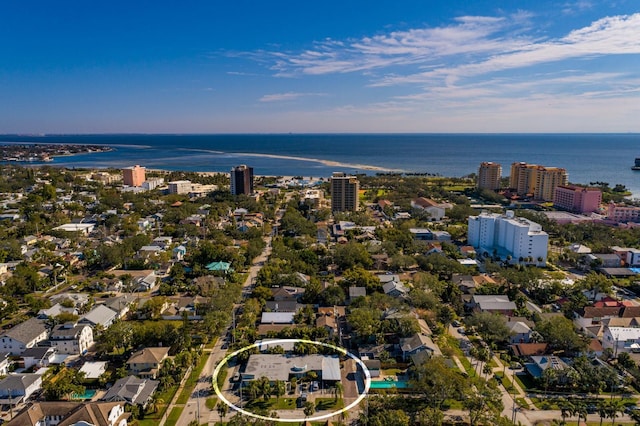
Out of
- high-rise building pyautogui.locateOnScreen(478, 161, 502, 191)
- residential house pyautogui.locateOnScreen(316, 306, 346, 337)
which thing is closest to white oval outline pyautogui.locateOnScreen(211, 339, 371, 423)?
residential house pyautogui.locateOnScreen(316, 306, 346, 337)

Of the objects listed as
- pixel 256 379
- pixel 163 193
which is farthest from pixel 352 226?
pixel 163 193

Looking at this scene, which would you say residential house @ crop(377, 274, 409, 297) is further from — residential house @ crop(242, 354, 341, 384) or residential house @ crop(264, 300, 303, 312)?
residential house @ crop(242, 354, 341, 384)

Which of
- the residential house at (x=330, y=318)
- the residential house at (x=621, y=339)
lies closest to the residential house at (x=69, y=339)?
the residential house at (x=330, y=318)

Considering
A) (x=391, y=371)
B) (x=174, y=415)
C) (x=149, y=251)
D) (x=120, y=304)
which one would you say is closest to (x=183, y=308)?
(x=120, y=304)

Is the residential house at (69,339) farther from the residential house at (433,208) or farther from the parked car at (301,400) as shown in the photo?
the residential house at (433,208)

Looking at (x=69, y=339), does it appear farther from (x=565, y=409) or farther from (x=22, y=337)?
(x=565, y=409)

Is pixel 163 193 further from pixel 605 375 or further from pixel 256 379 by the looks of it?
pixel 605 375
